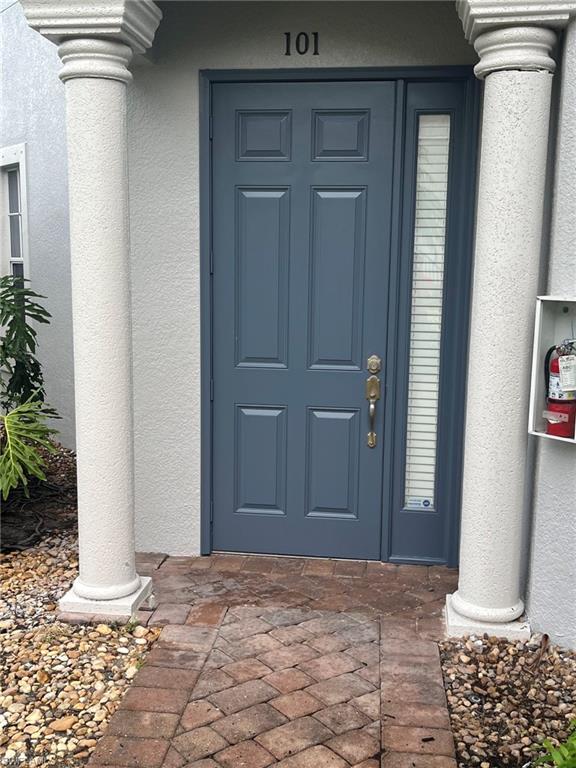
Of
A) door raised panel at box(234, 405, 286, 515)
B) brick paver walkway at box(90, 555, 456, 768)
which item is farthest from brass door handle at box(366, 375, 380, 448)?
brick paver walkway at box(90, 555, 456, 768)

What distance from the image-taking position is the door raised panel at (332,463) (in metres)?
4.53

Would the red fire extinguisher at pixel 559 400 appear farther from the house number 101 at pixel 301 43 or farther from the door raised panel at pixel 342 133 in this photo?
the house number 101 at pixel 301 43

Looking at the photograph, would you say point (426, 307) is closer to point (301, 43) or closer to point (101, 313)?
point (301, 43)

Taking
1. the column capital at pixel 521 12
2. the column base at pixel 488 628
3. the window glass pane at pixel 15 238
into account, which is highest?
the column capital at pixel 521 12

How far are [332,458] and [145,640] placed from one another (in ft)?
4.80

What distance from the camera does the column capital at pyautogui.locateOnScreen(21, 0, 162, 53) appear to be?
11.4 feet

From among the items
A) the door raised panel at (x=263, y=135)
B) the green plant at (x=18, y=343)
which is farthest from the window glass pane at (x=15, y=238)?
the door raised panel at (x=263, y=135)

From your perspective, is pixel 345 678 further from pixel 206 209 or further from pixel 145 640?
pixel 206 209

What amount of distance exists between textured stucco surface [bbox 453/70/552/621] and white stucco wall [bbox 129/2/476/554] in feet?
3.01

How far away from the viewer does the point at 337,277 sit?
14.5ft

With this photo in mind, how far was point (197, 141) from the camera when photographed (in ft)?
14.4

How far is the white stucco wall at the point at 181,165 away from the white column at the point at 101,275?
532 millimetres

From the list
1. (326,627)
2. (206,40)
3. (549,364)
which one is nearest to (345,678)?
(326,627)

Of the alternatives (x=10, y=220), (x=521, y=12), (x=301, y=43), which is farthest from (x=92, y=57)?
(x=10, y=220)
